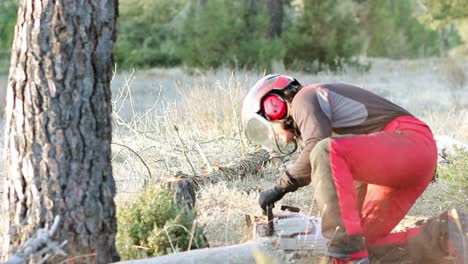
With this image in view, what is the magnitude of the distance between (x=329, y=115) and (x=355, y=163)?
13.4 inches

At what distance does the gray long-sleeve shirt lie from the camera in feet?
15.9

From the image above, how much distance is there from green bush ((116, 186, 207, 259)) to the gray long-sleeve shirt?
631 millimetres

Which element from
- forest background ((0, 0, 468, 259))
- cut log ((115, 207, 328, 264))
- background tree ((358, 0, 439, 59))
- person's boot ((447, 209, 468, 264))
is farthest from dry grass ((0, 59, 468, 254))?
background tree ((358, 0, 439, 59))

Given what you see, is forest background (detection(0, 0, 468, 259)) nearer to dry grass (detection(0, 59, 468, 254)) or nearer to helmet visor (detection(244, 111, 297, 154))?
dry grass (detection(0, 59, 468, 254))

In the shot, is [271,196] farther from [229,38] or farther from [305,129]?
[229,38]

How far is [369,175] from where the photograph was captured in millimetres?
4922

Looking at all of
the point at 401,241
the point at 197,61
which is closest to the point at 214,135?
the point at 401,241

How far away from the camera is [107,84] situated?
4.43 meters

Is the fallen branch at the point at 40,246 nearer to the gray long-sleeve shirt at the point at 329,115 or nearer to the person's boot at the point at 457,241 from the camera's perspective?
the gray long-sleeve shirt at the point at 329,115

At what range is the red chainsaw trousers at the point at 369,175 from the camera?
4.70m

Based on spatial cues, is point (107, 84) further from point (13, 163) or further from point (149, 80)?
point (149, 80)

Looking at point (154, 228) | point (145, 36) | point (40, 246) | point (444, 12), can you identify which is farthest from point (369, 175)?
point (145, 36)

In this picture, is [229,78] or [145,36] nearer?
[229,78]

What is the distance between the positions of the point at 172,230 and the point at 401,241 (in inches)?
61.0
